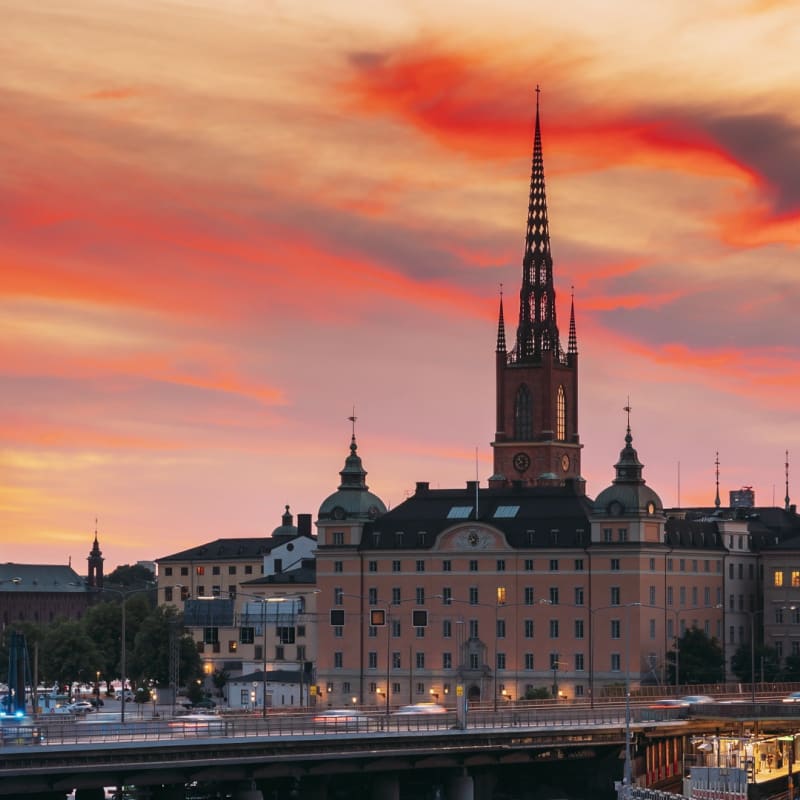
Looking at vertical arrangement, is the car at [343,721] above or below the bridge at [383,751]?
above

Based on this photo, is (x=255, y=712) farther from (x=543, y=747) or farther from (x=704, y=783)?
(x=704, y=783)

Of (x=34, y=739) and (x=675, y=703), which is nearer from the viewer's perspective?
(x=34, y=739)

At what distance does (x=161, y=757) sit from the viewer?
15062cm

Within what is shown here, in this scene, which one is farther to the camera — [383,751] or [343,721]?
[343,721]

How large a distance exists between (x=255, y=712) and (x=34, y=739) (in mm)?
36905

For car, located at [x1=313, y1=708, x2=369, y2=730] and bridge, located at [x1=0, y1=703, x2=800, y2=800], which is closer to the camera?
bridge, located at [x1=0, y1=703, x2=800, y2=800]

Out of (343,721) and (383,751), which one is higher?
(343,721)

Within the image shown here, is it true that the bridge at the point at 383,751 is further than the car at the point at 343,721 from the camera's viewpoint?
No

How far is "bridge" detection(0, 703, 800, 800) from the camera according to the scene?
14800 centimetres

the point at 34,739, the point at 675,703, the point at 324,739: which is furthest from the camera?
the point at 675,703

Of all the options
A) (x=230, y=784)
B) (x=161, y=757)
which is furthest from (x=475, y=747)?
(x=161, y=757)

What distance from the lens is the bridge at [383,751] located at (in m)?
148

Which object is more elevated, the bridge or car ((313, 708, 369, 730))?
car ((313, 708, 369, 730))

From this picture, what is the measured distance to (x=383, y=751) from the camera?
543ft
